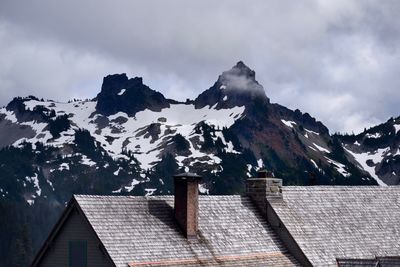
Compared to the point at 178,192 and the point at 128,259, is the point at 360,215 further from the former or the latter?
the point at 128,259

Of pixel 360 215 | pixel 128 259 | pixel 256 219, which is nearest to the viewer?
pixel 128 259

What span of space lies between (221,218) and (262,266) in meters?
3.30

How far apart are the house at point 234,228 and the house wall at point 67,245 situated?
44 mm

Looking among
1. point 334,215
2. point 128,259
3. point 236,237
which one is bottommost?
point 128,259

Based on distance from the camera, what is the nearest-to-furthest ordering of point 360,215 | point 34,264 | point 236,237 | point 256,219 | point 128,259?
point 128,259, point 34,264, point 236,237, point 256,219, point 360,215

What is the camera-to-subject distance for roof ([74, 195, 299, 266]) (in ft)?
124

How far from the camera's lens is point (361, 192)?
5184 cm

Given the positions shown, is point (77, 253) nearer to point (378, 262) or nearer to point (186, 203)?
point (186, 203)

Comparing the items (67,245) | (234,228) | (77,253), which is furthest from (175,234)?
(67,245)

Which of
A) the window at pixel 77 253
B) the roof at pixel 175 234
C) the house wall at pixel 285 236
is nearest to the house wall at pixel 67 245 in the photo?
the window at pixel 77 253

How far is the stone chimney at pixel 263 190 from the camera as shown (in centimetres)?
4688

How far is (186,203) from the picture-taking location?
40.7 meters

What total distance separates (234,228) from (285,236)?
3.46 metres

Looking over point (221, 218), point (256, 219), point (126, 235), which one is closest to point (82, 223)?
point (126, 235)
